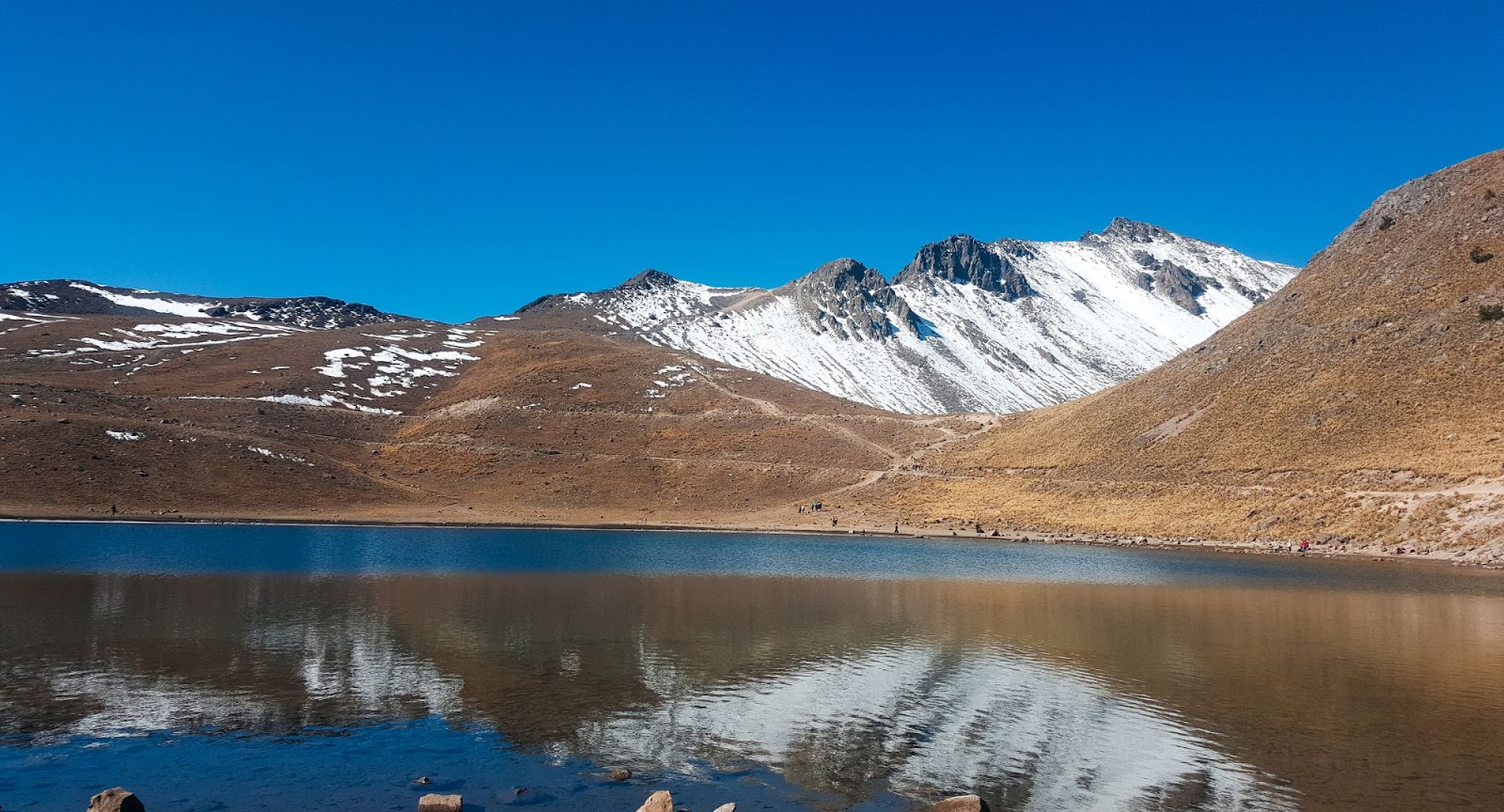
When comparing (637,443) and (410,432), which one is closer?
(410,432)

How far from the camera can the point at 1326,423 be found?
7238cm

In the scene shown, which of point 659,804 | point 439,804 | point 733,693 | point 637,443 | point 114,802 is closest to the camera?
point 114,802

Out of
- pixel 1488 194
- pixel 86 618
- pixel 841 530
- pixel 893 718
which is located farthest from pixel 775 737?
pixel 1488 194

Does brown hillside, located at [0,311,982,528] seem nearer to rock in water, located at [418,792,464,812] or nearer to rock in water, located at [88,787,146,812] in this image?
rock in water, located at [88,787,146,812]

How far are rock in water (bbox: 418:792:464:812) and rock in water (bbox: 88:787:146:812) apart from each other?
140 inches

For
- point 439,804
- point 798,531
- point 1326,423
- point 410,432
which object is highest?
point 1326,423

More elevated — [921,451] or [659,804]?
[921,451]

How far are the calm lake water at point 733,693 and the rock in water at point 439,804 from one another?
54cm

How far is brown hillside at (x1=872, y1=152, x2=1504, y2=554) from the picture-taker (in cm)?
6191

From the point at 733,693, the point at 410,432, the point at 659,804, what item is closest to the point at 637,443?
the point at 410,432

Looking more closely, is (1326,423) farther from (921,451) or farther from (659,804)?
(659,804)

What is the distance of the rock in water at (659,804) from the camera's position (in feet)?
40.7

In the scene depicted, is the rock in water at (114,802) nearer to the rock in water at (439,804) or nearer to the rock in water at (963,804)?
the rock in water at (439,804)

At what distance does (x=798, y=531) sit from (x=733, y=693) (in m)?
58.2
